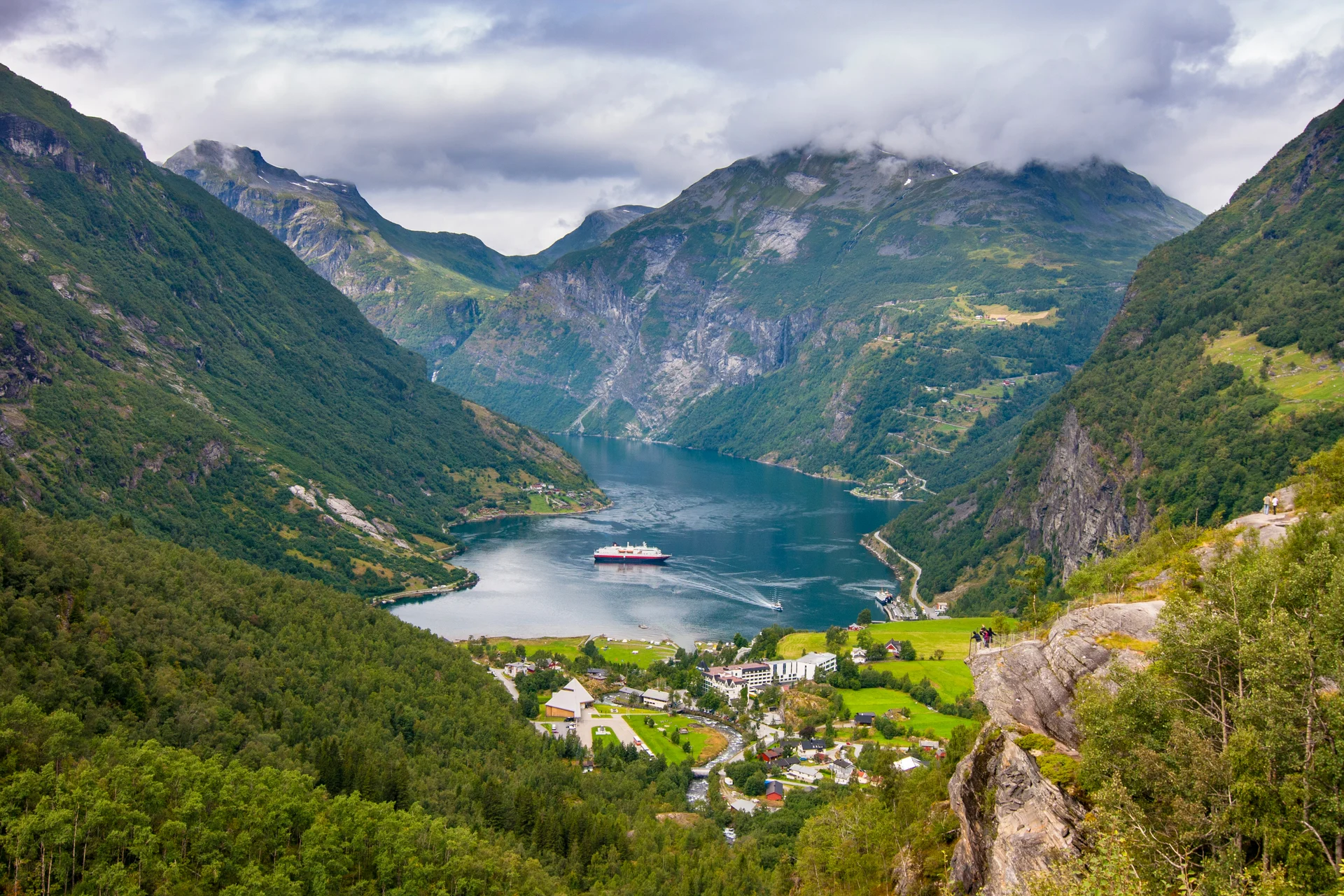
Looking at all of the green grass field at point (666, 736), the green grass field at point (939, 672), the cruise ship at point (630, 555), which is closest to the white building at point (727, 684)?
the green grass field at point (666, 736)

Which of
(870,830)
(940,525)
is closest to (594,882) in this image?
(870,830)

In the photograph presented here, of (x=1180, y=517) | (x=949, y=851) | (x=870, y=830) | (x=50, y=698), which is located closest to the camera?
(x=949, y=851)

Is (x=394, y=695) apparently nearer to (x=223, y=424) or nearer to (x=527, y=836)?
(x=527, y=836)

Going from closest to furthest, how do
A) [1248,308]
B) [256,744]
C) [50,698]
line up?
[50,698] < [256,744] < [1248,308]

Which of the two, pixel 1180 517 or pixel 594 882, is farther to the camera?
pixel 1180 517

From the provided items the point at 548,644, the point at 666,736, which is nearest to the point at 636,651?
the point at 548,644

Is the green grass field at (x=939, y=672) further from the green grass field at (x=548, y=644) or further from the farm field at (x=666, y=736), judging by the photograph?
the green grass field at (x=548, y=644)

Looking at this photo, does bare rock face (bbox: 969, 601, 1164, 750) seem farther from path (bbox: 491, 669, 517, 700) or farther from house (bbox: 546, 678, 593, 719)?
path (bbox: 491, 669, 517, 700)

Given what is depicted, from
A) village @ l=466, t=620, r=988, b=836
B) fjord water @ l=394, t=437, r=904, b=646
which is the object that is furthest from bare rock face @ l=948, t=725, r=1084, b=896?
fjord water @ l=394, t=437, r=904, b=646
